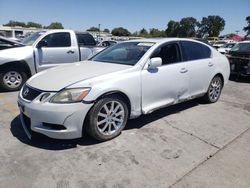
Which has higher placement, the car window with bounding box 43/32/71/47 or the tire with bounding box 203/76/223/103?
the car window with bounding box 43/32/71/47

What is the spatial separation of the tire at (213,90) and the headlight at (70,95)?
10.5ft

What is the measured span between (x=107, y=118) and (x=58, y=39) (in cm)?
439

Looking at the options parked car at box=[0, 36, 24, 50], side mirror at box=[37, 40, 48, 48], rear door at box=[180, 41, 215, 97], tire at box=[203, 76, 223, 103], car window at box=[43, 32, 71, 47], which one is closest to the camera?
rear door at box=[180, 41, 215, 97]

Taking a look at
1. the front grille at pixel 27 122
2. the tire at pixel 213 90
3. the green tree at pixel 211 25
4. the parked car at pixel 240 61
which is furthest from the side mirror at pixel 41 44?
the green tree at pixel 211 25

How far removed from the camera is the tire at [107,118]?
3.34 metres

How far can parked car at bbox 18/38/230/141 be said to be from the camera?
320 centimetres

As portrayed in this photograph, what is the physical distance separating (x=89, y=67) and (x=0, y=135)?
1.71m

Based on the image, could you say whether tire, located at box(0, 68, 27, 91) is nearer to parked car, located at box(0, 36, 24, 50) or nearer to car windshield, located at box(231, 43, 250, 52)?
parked car, located at box(0, 36, 24, 50)

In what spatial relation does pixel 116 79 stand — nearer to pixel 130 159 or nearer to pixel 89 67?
pixel 89 67

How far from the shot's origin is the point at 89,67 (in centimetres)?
404

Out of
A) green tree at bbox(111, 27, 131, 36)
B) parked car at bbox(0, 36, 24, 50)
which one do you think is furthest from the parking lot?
green tree at bbox(111, 27, 131, 36)

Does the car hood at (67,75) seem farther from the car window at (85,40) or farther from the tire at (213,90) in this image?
the car window at (85,40)

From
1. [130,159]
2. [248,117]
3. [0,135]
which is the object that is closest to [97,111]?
[130,159]

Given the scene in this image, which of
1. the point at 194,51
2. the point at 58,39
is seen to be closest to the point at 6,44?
the point at 58,39
